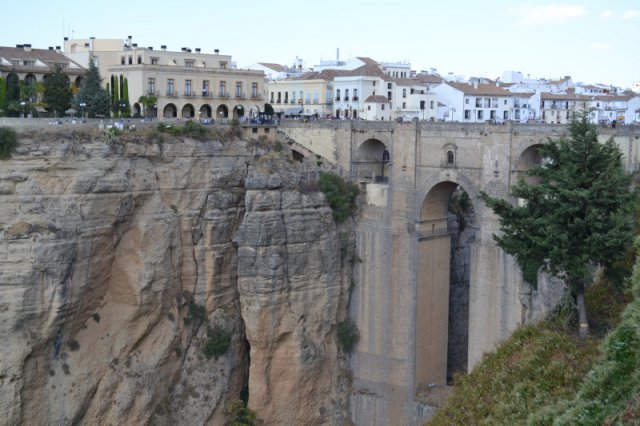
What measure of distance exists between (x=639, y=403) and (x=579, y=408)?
1773mm

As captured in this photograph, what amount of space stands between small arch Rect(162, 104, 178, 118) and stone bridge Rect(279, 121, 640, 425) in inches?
357

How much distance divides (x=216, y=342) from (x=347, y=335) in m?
5.69

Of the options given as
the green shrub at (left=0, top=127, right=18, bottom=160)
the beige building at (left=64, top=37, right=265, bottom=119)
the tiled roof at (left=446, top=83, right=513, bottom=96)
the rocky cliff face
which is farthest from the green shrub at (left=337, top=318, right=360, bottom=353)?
the tiled roof at (left=446, top=83, right=513, bottom=96)

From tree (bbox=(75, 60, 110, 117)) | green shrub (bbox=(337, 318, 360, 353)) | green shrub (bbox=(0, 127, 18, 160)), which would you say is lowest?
green shrub (bbox=(337, 318, 360, 353))

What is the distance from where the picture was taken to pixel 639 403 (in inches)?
556

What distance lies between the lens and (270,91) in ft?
188

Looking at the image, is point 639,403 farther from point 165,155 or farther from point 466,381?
point 165,155

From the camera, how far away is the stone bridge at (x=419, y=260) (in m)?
37.2

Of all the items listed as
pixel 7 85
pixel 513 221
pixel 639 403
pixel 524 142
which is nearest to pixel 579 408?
pixel 639 403

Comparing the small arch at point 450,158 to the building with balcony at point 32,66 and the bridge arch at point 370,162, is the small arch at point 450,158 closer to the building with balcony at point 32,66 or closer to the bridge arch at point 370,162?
the bridge arch at point 370,162

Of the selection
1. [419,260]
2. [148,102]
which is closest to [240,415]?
[419,260]

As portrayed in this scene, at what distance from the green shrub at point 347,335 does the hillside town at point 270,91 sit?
10.8 meters

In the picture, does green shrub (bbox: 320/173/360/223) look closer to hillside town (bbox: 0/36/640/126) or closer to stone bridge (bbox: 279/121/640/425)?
stone bridge (bbox: 279/121/640/425)

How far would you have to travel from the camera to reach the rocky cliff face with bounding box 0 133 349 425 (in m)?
35.2
